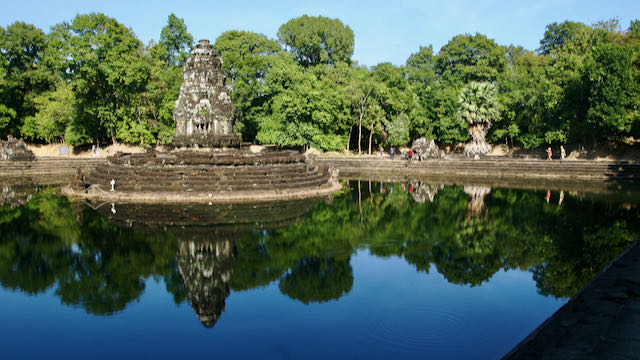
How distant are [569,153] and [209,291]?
44094mm

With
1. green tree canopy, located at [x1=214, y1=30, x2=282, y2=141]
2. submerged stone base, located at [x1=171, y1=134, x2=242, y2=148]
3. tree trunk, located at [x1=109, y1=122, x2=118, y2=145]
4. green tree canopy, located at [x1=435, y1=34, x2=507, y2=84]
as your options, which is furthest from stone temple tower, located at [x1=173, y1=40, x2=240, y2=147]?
green tree canopy, located at [x1=435, y1=34, x2=507, y2=84]

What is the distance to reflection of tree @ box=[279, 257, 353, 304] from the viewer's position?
9.79 m

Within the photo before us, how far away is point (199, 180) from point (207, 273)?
12343 millimetres

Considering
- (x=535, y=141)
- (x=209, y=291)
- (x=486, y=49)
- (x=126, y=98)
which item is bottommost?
(x=209, y=291)

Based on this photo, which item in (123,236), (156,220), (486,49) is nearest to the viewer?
(123,236)

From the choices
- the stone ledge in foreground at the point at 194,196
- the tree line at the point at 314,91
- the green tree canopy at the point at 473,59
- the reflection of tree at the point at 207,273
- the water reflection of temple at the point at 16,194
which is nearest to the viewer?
the reflection of tree at the point at 207,273

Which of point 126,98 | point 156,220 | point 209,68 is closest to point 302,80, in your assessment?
point 126,98

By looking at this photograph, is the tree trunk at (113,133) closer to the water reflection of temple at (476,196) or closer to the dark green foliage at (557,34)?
the water reflection of temple at (476,196)

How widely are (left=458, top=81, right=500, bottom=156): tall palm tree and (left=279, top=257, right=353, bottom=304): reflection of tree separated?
113 feet

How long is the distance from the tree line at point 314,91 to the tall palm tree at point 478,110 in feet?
0.43

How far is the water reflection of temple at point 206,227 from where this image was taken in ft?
32.4

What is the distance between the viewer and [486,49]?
6172 centimetres

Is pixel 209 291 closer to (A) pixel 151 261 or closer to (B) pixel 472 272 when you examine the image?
(A) pixel 151 261

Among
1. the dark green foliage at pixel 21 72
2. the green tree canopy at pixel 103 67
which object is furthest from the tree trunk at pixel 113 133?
the dark green foliage at pixel 21 72
